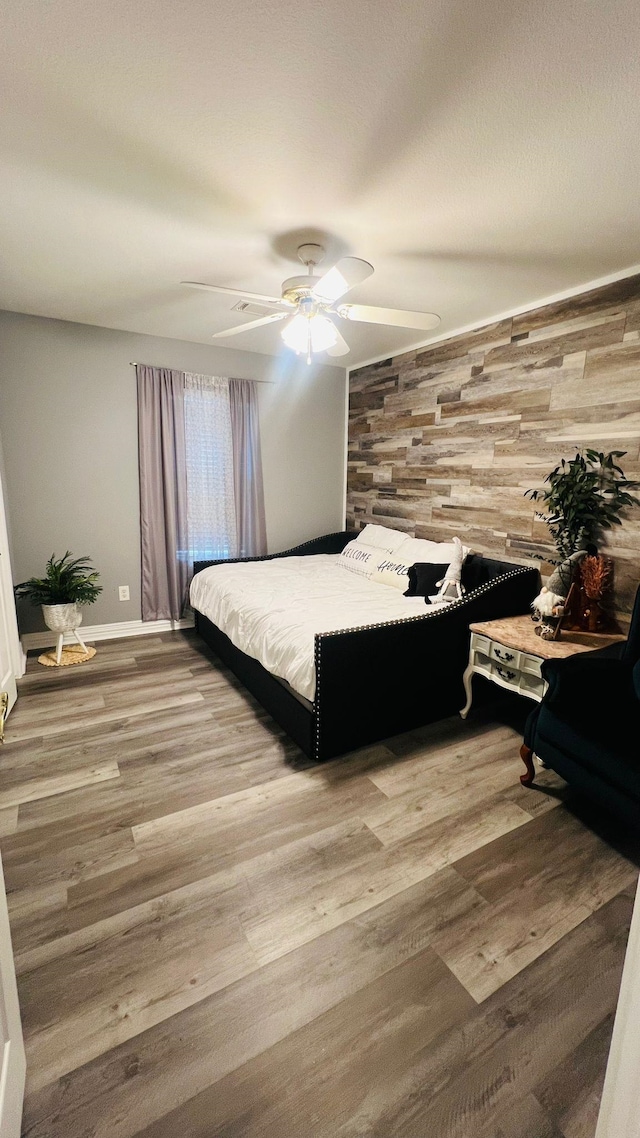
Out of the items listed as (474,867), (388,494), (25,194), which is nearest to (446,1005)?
(474,867)

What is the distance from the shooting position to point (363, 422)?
4.54 metres

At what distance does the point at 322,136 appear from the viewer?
1476 mm

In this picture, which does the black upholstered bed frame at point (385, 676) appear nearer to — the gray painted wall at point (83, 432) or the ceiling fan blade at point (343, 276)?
the ceiling fan blade at point (343, 276)

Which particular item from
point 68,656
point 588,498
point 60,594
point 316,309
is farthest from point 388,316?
point 68,656

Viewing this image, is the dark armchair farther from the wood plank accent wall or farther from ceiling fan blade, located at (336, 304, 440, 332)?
ceiling fan blade, located at (336, 304, 440, 332)

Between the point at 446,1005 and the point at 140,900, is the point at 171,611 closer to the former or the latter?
the point at 140,900

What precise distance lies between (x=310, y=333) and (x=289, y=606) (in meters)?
1.55

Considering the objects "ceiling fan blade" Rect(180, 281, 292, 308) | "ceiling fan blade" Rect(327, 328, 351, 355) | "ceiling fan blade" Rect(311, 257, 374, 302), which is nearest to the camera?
"ceiling fan blade" Rect(311, 257, 374, 302)

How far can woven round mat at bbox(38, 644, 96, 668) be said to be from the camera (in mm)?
3324

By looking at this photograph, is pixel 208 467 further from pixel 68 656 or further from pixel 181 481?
pixel 68 656

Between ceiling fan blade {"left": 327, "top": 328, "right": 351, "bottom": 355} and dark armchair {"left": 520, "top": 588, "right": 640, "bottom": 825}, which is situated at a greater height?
ceiling fan blade {"left": 327, "top": 328, "right": 351, "bottom": 355}

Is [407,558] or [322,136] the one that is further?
[407,558]

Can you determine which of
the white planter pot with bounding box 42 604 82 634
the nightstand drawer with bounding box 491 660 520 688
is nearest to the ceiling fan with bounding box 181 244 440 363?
the nightstand drawer with bounding box 491 660 520 688

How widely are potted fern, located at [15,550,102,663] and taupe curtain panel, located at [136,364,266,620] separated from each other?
0.59 m
